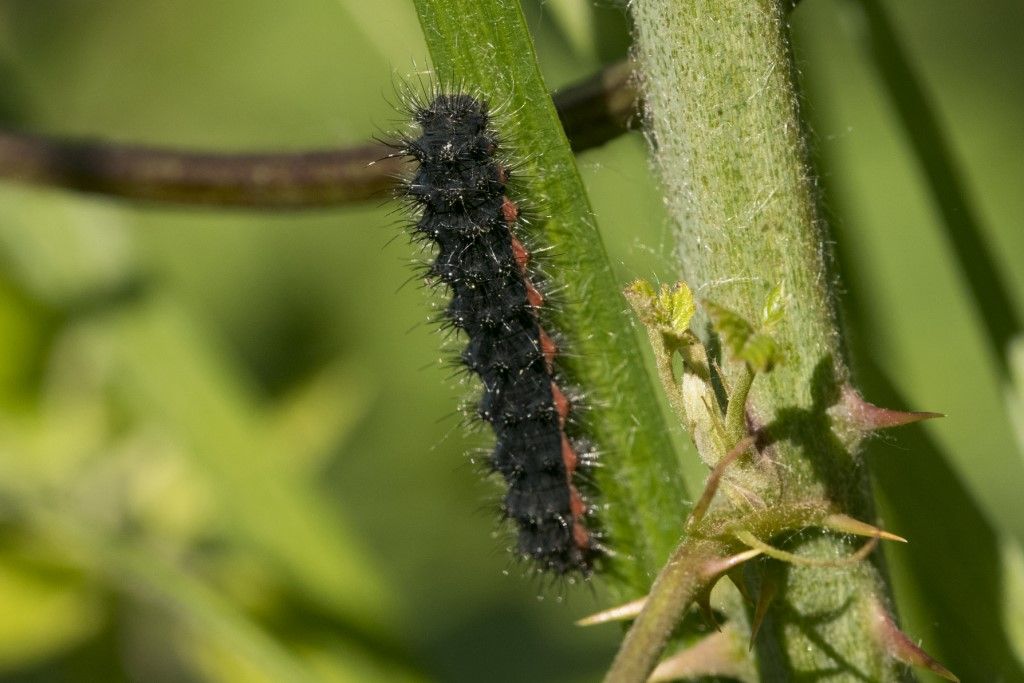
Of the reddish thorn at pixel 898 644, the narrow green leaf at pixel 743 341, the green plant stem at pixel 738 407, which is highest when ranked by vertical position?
the narrow green leaf at pixel 743 341

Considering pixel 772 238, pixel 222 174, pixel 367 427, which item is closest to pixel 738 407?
pixel 772 238

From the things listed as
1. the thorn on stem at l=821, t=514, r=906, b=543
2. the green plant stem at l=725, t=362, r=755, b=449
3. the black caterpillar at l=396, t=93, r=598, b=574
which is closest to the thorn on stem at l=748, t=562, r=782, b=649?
the thorn on stem at l=821, t=514, r=906, b=543

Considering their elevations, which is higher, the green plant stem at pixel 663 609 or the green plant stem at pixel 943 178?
the green plant stem at pixel 943 178

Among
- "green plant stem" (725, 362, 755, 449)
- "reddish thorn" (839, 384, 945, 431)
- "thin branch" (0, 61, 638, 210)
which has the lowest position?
"reddish thorn" (839, 384, 945, 431)

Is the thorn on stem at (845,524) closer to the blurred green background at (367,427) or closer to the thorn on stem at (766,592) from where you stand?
the thorn on stem at (766,592)

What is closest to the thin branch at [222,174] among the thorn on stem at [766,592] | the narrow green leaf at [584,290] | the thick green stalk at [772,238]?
the narrow green leaf at [584,290]

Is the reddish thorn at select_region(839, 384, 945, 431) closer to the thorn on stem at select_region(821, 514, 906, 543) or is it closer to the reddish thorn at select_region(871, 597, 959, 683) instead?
the thorn on stem at select_region(821, 514, 906, 543)

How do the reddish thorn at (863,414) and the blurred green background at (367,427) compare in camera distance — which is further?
the blurred green background at (367,427)
